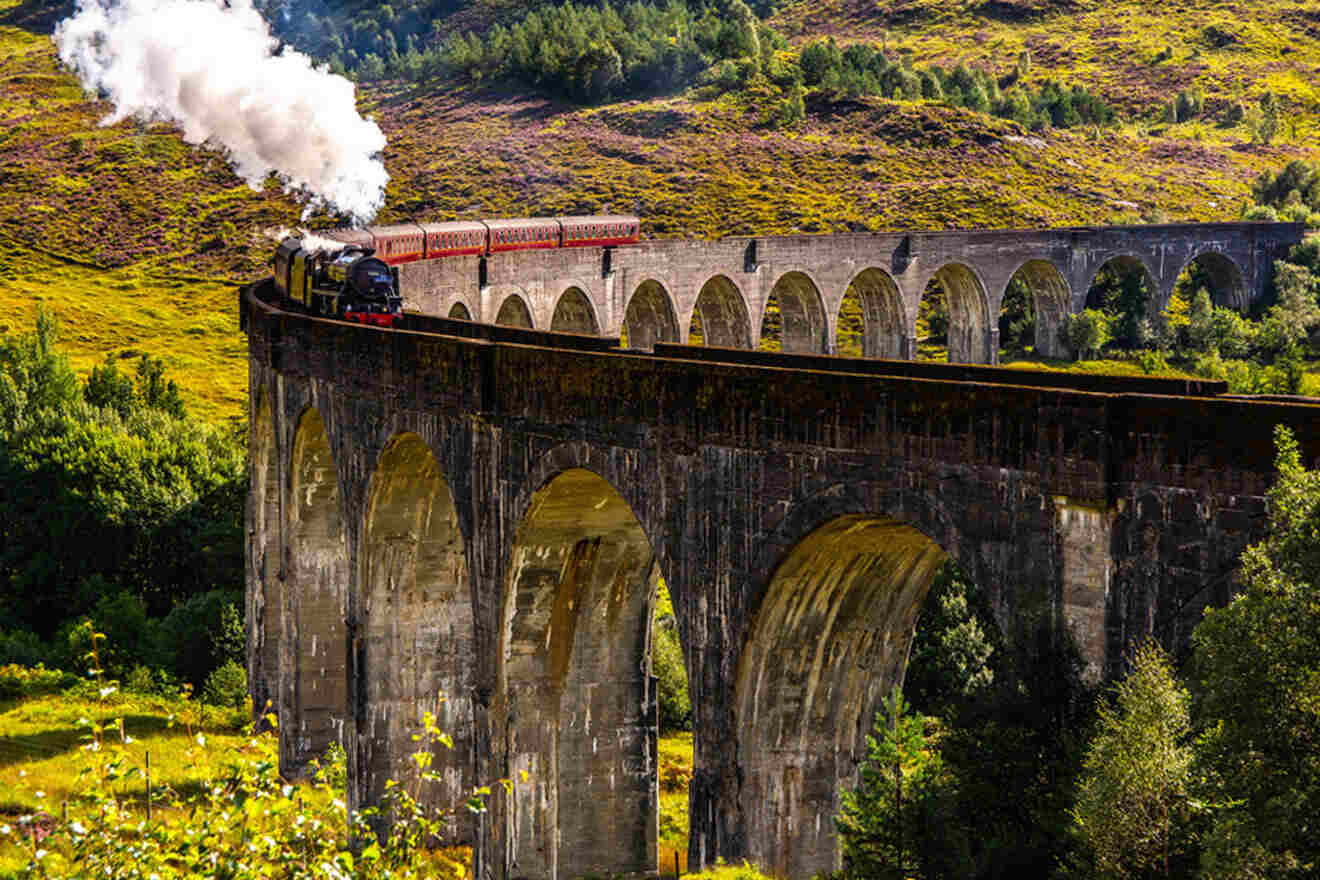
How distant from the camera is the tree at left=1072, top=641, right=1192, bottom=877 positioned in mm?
12828

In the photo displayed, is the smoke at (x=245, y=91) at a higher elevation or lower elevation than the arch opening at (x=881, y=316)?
higher

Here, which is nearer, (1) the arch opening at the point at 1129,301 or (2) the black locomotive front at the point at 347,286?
(2) the black locomotive front at the point at 347,286

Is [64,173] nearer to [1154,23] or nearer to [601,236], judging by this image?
[601,236]

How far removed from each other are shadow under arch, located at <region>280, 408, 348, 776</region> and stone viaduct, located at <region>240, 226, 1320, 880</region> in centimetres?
7

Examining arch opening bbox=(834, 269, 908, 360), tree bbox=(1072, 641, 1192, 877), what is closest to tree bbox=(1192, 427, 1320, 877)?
tree bbox=(1072, 641, 1192, 877)

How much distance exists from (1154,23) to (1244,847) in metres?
179

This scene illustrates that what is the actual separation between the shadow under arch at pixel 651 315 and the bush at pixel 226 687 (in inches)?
1066

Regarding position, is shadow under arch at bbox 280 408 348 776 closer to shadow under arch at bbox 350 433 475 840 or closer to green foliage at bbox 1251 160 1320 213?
shadow under arch at bbox 350 433 475 840

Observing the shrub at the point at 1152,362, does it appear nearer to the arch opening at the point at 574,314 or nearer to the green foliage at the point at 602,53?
the arch opening at the point at 574,314

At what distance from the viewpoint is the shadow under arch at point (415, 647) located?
98.4ft

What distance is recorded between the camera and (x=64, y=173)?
118m

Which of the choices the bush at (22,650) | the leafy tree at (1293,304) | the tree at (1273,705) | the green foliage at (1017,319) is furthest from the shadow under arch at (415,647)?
the green foliage at (1017,319)

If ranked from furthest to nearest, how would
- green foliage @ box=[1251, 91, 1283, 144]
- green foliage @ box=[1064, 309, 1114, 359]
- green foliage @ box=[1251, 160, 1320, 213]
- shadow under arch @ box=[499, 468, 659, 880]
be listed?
green foliage @ box=[1251, 91, 1283, 144] < green foliage @ box=[1251, 160, 1320, 213] < green foliage @ box=[1064, 309, 1114, 359] < shadow under arch @ box=[499, 468, 659, 880]

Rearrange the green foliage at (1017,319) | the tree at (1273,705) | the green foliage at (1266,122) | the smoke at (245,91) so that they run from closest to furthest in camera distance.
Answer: the tree at (1273,705) < the smoke at (245,91) < the green foliage at (1017,319) < the green foliage at (1266,122)
